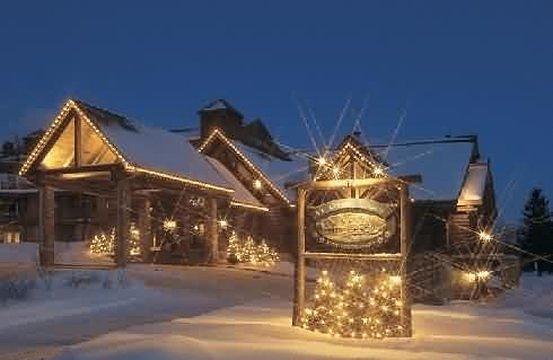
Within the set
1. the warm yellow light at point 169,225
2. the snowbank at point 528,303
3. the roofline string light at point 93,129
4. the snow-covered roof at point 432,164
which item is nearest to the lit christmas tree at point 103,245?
the warm yellow light at point 169,225

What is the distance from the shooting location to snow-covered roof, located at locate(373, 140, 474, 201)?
34000 millimetres

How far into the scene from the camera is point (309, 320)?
12.4 meters

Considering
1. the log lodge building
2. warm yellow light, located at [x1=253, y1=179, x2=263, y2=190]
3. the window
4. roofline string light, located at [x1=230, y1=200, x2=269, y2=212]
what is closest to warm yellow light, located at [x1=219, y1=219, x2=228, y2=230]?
the log lodge building

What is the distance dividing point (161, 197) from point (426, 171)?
46.1ft

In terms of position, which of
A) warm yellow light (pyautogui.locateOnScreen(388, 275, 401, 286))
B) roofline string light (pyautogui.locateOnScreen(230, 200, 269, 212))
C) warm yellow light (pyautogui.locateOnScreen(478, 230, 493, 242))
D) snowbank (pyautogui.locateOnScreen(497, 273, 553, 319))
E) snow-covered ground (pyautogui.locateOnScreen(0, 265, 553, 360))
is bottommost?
snowbank (pyautogui.locateOnScreen(497, 273, 553, 319))

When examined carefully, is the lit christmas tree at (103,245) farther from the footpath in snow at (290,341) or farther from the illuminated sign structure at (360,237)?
the illuminated sign structure at (360,237)

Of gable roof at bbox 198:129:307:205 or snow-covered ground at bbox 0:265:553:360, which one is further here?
gable roof at bbox 198:129:307:205

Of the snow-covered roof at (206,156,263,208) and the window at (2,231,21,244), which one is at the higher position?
the snow-covered roof at (206,156,263,208)

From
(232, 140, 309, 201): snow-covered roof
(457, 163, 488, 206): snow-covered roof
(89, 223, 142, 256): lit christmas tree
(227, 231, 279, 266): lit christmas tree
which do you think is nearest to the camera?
(89, 223, 142, 256): lit christmas tree

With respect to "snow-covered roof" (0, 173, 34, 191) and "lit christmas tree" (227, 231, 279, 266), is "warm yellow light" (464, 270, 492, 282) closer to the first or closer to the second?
"lit christmas tree" (227, 231, 279, 266)

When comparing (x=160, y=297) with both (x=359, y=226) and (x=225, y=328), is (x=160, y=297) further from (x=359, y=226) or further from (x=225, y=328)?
(x=359, y=226)

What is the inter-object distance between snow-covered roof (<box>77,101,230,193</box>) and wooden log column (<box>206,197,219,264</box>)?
111 centimetres

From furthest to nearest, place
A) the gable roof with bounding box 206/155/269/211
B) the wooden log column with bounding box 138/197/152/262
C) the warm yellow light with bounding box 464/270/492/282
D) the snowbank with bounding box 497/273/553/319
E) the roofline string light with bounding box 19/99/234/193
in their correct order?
1. the gable roof with bounding box 206/155/269/211
2. the wooden log column with bounding box 138/197/152/262
3. the warm yellow light with bounding box 464/270/492/282
4. the roofline string light with bounding box 19/99/234/193
5. the snowbank with bounding box 497/273/553/319

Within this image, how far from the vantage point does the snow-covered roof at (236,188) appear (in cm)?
3391
